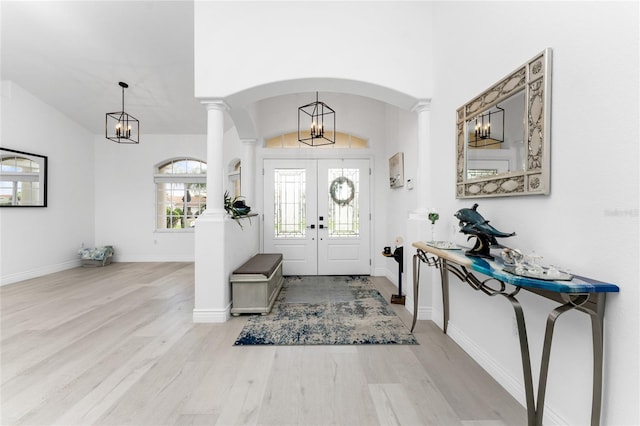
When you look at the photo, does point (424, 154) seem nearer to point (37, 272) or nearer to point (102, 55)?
point (102, 55)

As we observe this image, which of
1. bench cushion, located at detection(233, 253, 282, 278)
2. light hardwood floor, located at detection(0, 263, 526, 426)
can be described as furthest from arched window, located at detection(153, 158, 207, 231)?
light hardwood floor, located at detection(0, 263, 526, 426)

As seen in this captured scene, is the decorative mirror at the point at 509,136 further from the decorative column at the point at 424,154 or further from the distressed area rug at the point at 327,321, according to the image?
the distressed area rug at the point at 327,321

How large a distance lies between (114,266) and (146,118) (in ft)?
10.5

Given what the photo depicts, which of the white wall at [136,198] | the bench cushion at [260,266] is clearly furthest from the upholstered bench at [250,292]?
the white wall at [136,198]

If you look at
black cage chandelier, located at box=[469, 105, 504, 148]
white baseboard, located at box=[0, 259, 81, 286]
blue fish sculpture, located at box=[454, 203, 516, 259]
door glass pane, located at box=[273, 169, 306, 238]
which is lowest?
white baseboard, located at box=[0, 259, 81, 286]

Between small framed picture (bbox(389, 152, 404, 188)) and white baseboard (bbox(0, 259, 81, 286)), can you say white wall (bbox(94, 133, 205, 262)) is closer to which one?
white baseboard (bbox(0, 259, 81, 286))

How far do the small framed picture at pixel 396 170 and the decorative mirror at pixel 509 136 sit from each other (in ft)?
5.09

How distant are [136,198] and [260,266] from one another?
4537 mm

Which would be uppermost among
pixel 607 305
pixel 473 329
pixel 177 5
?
pixel 177 5

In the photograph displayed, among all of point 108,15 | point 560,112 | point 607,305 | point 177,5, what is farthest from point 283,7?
point 607,305

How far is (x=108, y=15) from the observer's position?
3594 mm

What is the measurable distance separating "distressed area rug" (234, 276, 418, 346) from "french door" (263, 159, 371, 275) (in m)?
0.88

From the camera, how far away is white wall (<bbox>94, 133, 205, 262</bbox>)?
6.18m

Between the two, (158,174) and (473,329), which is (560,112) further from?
(158,174)
